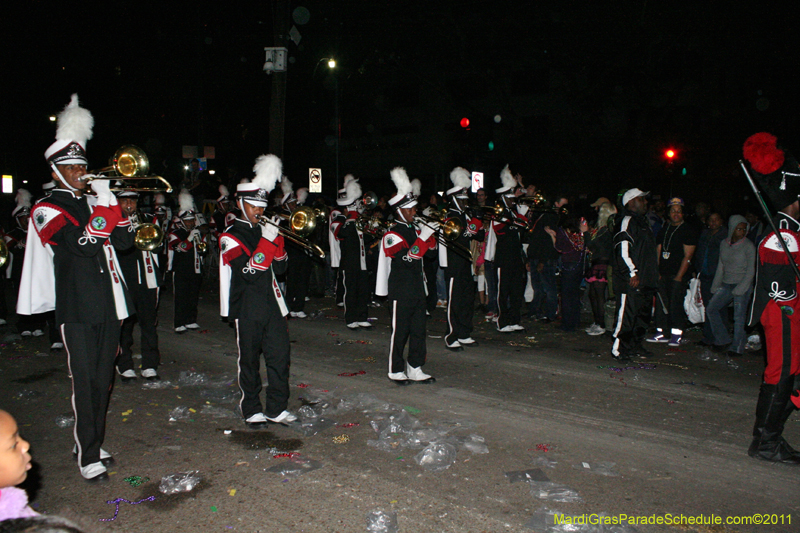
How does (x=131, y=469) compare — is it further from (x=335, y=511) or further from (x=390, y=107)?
(x=390, y=107)

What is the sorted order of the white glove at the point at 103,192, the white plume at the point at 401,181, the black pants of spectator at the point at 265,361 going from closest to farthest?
the white glove at the point at 103,192, the black pants of spectator at the point at 265,361, the white plume at the point at 401,181

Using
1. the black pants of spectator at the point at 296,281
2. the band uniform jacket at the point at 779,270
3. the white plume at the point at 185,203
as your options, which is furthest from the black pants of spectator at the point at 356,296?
the band uniform jacket at the point at 779,270

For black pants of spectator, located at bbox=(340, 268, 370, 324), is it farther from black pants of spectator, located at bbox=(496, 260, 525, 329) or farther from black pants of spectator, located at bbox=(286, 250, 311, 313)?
black pants of spectator, located at bbox=(496, 260, 525, 329)

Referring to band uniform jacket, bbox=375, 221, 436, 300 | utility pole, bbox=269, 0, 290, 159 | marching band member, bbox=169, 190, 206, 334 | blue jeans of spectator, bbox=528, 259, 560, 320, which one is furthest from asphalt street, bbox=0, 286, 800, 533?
utility pole, bbox=269, 0, 290, 159

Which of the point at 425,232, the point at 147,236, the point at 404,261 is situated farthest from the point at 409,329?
the point at 147,236

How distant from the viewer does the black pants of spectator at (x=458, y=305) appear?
807 centimetres

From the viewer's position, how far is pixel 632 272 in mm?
7426

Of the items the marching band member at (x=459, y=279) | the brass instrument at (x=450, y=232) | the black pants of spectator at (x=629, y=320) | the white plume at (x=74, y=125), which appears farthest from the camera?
the marching band member at (x=459, y=279)

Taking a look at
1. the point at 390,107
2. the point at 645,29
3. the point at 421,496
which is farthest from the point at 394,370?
the point at 390,107

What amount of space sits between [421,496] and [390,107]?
38.3 metres

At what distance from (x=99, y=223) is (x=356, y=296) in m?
5.98

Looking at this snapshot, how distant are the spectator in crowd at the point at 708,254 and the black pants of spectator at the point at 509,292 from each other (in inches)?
109

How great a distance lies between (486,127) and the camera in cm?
1762

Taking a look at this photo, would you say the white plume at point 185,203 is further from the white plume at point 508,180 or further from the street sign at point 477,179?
the street sign at point 477,179
